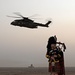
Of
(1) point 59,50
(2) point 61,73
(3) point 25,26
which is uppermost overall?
(3) point 25,26

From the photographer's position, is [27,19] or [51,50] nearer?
[51,50]

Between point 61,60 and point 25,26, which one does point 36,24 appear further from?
point 61,60

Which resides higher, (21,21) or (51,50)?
(21,21)

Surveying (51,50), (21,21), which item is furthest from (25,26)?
(51,50)

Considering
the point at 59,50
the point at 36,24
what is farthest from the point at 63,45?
the point at 36,24

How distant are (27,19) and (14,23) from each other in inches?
89.1

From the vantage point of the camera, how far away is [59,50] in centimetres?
1004

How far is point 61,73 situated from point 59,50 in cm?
70

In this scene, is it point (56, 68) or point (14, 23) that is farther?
point (14, 23)

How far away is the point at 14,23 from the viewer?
1978 inches

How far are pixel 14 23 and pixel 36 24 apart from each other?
360 centimetres

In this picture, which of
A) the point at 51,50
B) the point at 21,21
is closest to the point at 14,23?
the point at 21,21

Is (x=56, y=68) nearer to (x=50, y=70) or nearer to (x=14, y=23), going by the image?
(x=50, y=70)

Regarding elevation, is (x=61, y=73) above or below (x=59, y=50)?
below
